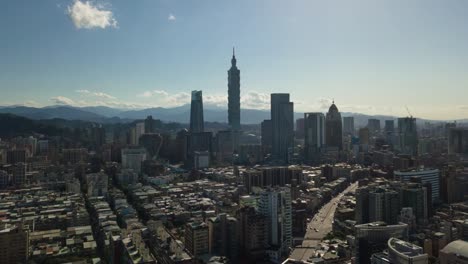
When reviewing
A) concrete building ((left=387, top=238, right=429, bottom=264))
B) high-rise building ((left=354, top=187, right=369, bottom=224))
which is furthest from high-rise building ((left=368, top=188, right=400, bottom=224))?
concrete building ((left=387, top=238, right=429, bottom=264))

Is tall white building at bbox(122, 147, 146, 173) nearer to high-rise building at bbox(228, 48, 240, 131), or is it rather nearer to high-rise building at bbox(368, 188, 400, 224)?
high-rise building at bbox(368, 188, 400, 224)

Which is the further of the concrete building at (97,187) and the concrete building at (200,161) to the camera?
the concrete building at (200,161)

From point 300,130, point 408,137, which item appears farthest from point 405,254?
point 300,130

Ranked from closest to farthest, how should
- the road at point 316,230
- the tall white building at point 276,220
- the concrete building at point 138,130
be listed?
the road at point 316,230
the tall white building at point 276,220
the concrete building at point 138,130

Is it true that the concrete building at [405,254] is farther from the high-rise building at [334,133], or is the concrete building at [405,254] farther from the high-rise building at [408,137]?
the high-rise building at [334,133]

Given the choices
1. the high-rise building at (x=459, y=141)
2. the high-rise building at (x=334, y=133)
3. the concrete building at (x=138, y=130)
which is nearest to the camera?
the high-rise building at (x=459, y=141)

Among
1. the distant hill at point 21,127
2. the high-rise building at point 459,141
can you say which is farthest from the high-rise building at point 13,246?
the distant hill at point 21,127

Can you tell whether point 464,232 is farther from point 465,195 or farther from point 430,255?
point 465,195
